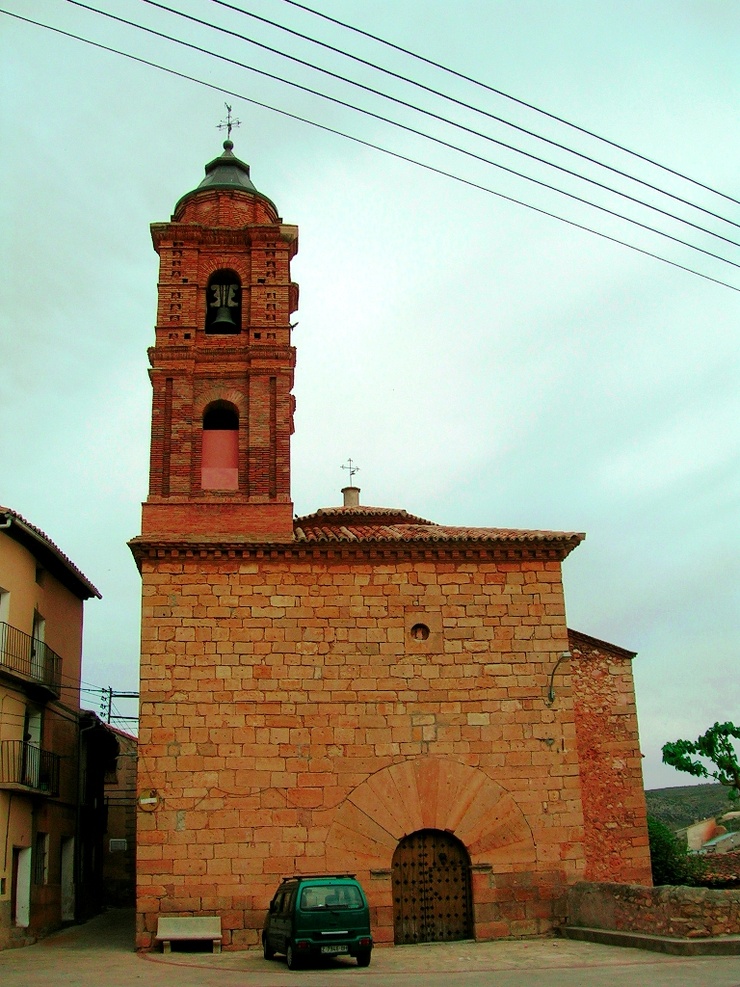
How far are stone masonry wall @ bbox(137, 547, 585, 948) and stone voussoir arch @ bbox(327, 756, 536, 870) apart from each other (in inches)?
0.8

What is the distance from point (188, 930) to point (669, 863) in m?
9.57

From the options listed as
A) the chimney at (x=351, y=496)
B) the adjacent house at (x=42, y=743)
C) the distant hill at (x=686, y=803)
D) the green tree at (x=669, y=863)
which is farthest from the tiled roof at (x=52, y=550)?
the distant hill at (x=686, y=803)

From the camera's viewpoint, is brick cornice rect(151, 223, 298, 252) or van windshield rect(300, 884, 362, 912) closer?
van windshield rect(300, 884, 362, 912)

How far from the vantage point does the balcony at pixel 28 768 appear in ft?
52.8

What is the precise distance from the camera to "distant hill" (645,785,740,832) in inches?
1937

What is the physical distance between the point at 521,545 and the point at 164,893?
735cm

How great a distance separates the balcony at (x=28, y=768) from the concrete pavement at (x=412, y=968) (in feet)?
8.88

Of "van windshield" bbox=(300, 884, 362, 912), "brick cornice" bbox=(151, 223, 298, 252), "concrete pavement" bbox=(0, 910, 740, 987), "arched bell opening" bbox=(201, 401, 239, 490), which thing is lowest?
"concrete pavement" bbox=(0, 910, 740, 987)

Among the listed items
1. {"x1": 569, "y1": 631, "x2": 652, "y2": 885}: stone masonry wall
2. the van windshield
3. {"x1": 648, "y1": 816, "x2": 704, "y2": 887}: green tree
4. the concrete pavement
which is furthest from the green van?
{"x1": 648, "y1": 816, "x2": 704, "y2": 887}: green tree

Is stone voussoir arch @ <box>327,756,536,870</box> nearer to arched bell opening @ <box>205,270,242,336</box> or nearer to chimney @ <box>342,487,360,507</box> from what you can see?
arched bell opening @ <box>205,270,242,336</box>

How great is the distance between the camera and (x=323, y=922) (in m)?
11.5

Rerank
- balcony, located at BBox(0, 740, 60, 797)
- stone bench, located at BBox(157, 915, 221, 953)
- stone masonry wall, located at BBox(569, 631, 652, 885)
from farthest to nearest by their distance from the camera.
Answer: balcony, located at BBox(0, 740, 60, 797)
stone masonry wall, located at BBox(569, 631, 652, 885)
stone bench, located at BBox(157, 915, 221, 953)

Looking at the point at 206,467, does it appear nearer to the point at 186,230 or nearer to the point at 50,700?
the point at 186,230

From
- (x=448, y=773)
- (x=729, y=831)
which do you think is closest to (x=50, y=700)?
(x=448, y=773)
